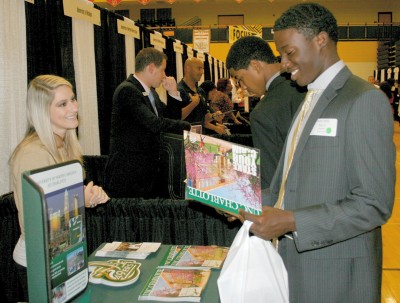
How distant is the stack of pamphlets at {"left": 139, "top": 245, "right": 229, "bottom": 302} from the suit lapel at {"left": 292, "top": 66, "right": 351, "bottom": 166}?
0.47 m

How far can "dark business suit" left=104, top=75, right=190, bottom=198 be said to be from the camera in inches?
121

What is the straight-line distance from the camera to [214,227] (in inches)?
99.3

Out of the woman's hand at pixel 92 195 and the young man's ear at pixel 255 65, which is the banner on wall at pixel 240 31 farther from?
the woman's hand at pixel 92 195

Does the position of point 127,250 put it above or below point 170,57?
below

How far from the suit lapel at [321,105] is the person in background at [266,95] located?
2.06 feet

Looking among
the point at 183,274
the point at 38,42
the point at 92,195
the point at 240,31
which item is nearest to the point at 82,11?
the point at 38,42

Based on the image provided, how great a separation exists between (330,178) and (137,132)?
2125 mm

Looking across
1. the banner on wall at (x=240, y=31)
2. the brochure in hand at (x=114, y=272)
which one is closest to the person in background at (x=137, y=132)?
the brochure in hand at (x=114, y=272)

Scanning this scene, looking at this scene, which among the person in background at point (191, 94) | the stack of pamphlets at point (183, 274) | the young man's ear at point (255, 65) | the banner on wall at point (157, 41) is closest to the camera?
the stack of pamphlets at point (183, 274)

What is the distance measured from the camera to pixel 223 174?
A: 47.5 inches

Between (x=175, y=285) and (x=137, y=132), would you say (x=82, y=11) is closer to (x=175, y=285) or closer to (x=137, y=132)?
(x=137, y=132)

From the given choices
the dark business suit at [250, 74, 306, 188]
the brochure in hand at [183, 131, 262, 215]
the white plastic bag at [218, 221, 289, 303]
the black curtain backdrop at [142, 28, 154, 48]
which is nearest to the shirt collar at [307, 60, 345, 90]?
the brochure in hand at [183, 131, 262, 215]

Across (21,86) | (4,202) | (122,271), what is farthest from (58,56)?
(122,271)

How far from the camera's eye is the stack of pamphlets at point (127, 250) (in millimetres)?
1576
